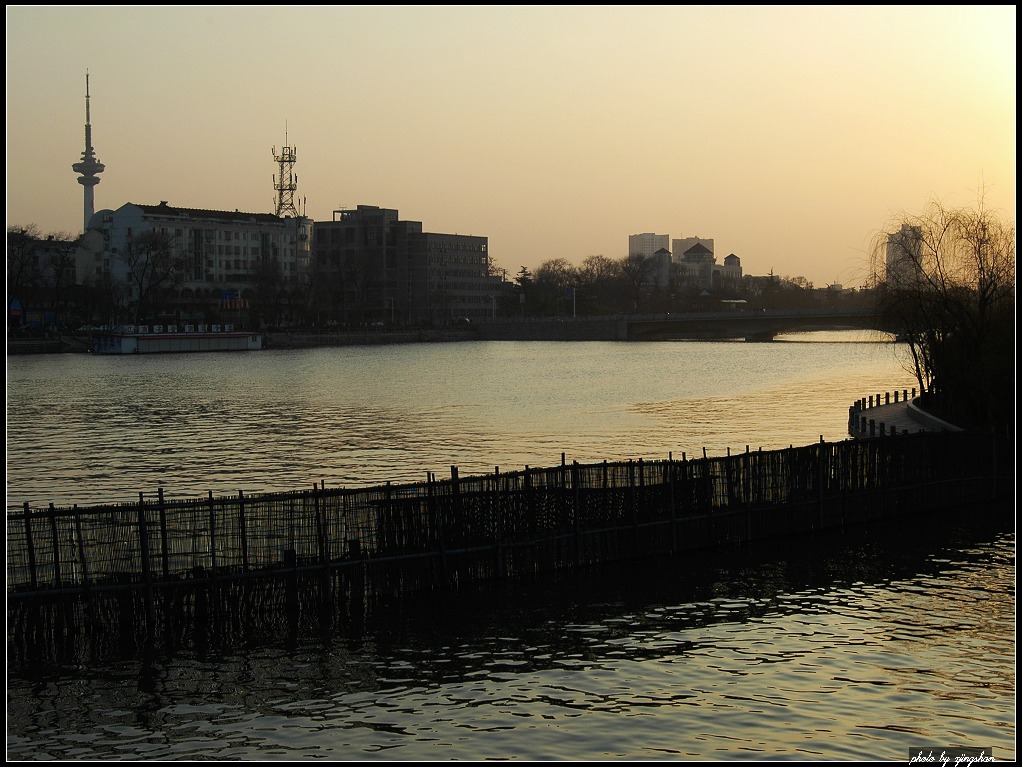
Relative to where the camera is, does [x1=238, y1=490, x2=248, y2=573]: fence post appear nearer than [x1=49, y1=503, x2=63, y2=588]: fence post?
No

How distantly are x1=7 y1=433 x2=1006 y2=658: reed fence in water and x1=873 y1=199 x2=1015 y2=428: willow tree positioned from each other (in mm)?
12300

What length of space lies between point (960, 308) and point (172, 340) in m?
141

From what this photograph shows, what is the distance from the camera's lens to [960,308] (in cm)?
4728

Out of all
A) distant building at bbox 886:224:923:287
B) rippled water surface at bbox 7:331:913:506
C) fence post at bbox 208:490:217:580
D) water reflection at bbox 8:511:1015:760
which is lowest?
water reflection at bbox 8:511:1015:760

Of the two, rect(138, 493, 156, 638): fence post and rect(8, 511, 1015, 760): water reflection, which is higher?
rect(138, 493, 156, 638): fence post

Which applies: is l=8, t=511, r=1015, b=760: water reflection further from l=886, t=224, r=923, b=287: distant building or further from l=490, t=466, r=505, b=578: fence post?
l=886, t=224, r=923, b=287: distant building

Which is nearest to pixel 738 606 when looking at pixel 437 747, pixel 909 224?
pixel 437 747

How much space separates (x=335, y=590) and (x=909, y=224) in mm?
38128

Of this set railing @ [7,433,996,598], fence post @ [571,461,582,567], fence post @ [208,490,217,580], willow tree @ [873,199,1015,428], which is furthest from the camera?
willow tree @ [873,199,1015,428]

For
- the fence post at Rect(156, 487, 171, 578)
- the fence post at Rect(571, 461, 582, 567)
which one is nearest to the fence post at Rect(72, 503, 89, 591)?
the fence post at Rect(156, 487, 171, 578)

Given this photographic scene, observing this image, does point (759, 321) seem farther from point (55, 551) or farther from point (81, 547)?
point (55, 551)

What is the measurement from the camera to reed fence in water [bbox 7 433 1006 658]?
22125mm

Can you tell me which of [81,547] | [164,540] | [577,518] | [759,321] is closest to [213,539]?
[164,540]

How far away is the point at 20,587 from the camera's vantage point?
21656 millimetres
